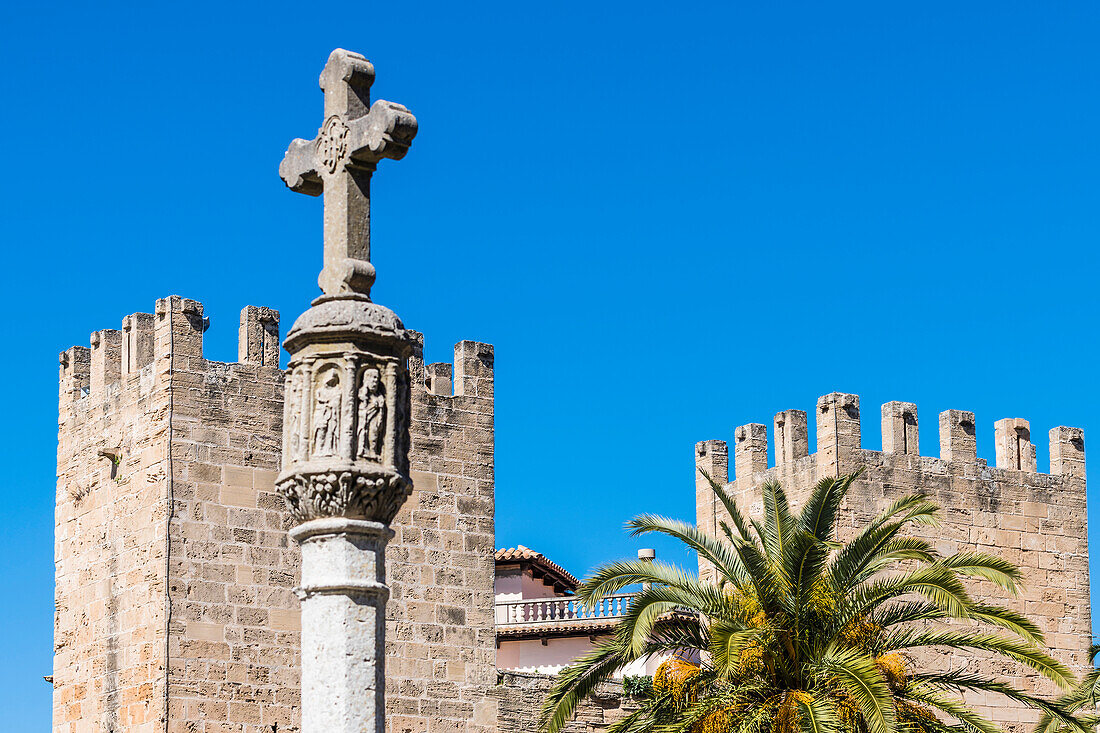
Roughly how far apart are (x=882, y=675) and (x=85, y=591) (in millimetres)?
9638

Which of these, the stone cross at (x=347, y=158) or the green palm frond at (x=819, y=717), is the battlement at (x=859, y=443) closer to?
the green palm frond at (x=819, y=717)

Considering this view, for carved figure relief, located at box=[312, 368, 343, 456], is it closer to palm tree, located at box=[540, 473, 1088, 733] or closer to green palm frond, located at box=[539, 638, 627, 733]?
palm tree, located at box=[540, 473, 1088, 733]

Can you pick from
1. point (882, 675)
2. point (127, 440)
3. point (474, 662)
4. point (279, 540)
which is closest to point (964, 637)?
point (882, 675)

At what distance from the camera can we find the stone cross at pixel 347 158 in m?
10.2

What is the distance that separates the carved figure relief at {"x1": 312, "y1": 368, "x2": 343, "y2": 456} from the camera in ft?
32.0

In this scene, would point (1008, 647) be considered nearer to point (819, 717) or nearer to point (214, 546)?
point (819, 717)

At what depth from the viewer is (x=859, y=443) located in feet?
84.1

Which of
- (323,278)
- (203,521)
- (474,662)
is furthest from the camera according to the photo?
(474,662)

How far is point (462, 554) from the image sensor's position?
22.4 metres

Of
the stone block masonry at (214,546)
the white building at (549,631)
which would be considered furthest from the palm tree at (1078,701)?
the white building at (549,631)

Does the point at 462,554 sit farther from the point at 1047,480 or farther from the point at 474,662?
the point at 1047,480

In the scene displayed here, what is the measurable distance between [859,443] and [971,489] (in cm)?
207

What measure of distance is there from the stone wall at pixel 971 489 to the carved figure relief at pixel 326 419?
52.9 ft

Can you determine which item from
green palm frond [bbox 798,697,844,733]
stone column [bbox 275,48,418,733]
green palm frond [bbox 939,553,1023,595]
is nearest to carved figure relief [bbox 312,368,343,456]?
stone column [bbox 275,48,418,733]
